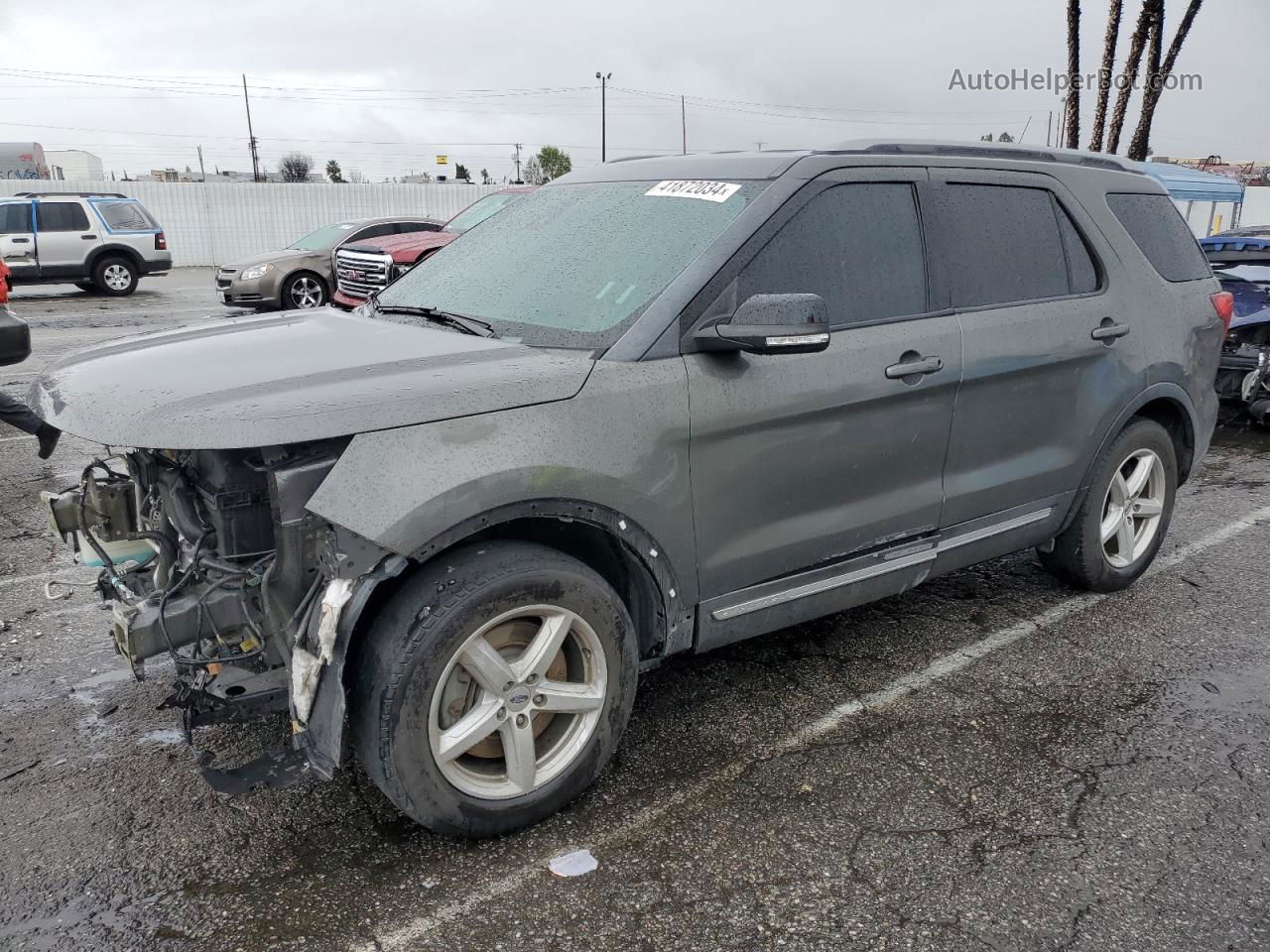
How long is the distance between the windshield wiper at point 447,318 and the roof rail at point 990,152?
1.34 meters

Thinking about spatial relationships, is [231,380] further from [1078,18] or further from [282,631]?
[1078,18]

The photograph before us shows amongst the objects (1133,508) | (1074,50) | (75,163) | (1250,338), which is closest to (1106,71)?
(1074,50)

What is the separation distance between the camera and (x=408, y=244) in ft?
41.7

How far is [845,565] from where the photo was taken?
11.5 ft

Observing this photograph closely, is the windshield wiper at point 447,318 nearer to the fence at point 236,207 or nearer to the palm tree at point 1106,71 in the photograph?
the palm tree at point 1106,71

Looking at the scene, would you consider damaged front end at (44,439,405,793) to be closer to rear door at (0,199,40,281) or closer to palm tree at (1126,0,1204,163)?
rear door at (0,199,40,281)

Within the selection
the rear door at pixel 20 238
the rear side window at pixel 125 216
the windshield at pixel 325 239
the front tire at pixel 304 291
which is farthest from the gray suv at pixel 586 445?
the rear side window at pixel 125 216

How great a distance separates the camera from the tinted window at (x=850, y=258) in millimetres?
3242

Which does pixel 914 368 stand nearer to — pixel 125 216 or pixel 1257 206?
pixel 125 216

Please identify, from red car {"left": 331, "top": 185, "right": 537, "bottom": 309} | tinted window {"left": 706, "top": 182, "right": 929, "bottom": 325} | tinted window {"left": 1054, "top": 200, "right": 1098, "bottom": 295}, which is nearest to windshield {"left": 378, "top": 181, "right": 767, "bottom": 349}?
tinted window {"left": 706, "top": 182, "right": 929, "bottom": 325}

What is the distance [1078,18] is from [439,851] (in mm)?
22977

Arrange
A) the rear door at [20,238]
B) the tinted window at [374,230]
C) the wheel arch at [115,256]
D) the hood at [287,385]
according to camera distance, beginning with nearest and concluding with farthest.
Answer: the hood at [287,385] < the tinted window at [374,230] < the rear door at [20,238] < the wheel arch at [115,256]

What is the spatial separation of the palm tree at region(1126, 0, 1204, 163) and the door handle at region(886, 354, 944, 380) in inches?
770

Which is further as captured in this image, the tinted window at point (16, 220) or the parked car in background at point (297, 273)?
the tinted window at point (16, 220)
